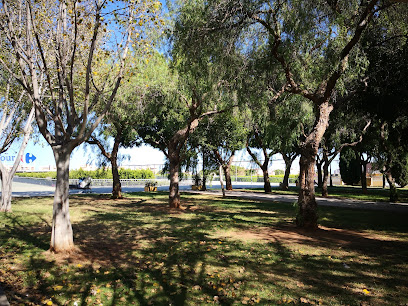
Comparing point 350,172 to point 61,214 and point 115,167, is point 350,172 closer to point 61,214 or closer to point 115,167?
point 115,167

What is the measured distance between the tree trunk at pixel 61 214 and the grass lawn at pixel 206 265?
11.7 inches

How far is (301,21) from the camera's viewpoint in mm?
8992

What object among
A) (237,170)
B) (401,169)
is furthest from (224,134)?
(237,170)

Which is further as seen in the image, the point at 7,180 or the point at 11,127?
the point at 11,127

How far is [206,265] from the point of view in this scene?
20.2 ft

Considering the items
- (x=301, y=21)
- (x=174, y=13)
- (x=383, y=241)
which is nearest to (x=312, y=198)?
(x=383, y=241)

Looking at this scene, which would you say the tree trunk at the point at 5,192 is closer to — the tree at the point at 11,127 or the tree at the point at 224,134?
the tree at the point at 11,127

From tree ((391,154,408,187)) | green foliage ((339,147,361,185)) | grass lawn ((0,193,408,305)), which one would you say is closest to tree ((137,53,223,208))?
grass lawn ((0,193,408,305))

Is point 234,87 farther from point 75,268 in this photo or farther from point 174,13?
point 75,268

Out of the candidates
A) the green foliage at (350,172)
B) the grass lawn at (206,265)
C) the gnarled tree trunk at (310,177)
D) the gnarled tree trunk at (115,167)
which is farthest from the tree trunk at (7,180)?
the green foliage at (350,172)

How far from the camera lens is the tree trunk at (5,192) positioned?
13.9m

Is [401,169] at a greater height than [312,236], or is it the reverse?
[401,169]

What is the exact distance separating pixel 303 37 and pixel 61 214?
7.90 metres

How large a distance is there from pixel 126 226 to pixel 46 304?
6.43m
